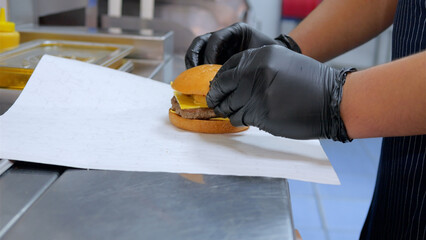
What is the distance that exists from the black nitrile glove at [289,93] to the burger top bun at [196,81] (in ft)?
0.45

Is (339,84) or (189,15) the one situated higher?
(339,84)

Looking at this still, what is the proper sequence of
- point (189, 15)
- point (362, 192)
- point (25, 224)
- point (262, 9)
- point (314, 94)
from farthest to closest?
point (262, 9) → point (362, 192) → point (189, 15) → point (314, 94) → point (25, 224)

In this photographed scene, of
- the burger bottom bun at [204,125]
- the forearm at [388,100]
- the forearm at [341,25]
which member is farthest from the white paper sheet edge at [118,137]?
the forearm at [341,25]

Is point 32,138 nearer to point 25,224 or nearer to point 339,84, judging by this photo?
point 25,224

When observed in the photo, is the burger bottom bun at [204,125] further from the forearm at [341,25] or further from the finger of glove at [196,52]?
the forearm at [341,25]

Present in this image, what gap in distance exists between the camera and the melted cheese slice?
108 cm

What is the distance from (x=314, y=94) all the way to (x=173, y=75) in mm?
1028

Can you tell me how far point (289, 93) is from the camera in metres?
0.89

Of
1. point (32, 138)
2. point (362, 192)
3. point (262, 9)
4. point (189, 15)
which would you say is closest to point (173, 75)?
point (32, 138)

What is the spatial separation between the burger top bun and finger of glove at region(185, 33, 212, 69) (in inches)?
8.4

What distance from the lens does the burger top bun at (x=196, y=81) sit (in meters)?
1.07

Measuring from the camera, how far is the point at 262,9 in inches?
258

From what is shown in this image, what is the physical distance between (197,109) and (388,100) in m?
0.49

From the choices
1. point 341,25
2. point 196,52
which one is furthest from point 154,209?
point 341,25
